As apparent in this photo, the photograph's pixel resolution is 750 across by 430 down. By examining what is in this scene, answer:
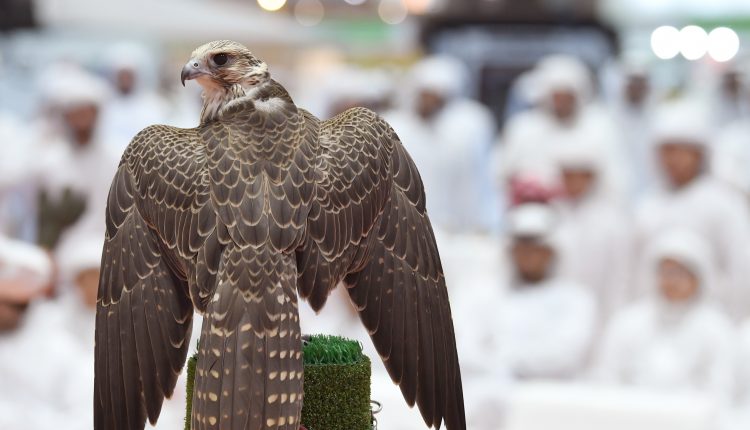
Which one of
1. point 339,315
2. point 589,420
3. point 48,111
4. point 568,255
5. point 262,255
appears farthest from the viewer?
point 48,111

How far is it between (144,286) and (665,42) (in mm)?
11953

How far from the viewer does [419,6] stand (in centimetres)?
1367

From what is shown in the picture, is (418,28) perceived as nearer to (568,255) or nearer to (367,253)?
(568,255)

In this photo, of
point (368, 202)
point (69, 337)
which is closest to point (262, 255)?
point (368, 202)

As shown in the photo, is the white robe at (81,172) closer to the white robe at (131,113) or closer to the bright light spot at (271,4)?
the white robe at (131,113)

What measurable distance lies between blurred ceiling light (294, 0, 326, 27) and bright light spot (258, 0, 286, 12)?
386mm

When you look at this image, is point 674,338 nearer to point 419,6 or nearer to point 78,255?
point 78,255

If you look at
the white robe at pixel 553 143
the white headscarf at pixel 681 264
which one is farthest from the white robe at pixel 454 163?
the white headscarf at pixel 681 264

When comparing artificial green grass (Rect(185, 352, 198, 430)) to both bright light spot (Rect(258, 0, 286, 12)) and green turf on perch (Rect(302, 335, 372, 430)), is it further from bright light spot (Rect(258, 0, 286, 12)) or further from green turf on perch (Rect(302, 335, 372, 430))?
bright light spot (Rect(258, 0, 286, 12))

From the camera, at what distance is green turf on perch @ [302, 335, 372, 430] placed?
2.21 meters

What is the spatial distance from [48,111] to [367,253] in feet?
24.9

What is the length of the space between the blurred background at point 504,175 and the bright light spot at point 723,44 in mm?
33

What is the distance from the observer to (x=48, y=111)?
368 inches

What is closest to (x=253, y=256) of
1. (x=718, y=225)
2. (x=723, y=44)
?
(x=718, y=225)
